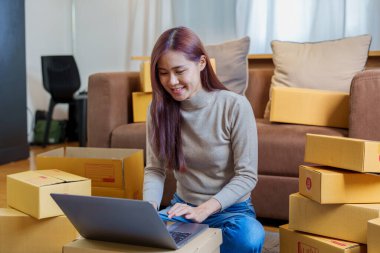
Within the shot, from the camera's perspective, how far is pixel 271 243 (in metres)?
2.26

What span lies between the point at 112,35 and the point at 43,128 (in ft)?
3.23

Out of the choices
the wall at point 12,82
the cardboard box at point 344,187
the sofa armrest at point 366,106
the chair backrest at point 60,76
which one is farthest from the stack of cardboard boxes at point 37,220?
the chair backrest at point 60,76

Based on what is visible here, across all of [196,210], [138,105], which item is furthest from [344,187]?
[138,105]

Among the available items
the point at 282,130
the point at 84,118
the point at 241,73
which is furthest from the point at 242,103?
the point at 84,118

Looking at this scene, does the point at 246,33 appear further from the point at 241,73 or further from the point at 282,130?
the point at 282,130

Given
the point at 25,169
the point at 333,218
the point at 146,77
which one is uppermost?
the point at 146,77

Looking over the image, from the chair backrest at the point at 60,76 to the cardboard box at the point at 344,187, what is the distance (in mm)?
3504

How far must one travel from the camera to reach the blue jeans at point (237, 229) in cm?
155

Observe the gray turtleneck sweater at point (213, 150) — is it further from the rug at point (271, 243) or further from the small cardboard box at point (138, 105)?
the small cardboard box at point (138, 105)

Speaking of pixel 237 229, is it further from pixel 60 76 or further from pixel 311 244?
pixel 60 76

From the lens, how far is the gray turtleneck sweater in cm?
161

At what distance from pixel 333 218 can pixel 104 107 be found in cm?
155

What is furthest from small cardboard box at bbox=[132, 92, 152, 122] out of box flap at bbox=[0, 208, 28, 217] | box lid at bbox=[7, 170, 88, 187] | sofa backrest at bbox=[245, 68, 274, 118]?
box flap at bbox=[0, 208, 28, 217]

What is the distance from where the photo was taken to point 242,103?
1.65 metres
